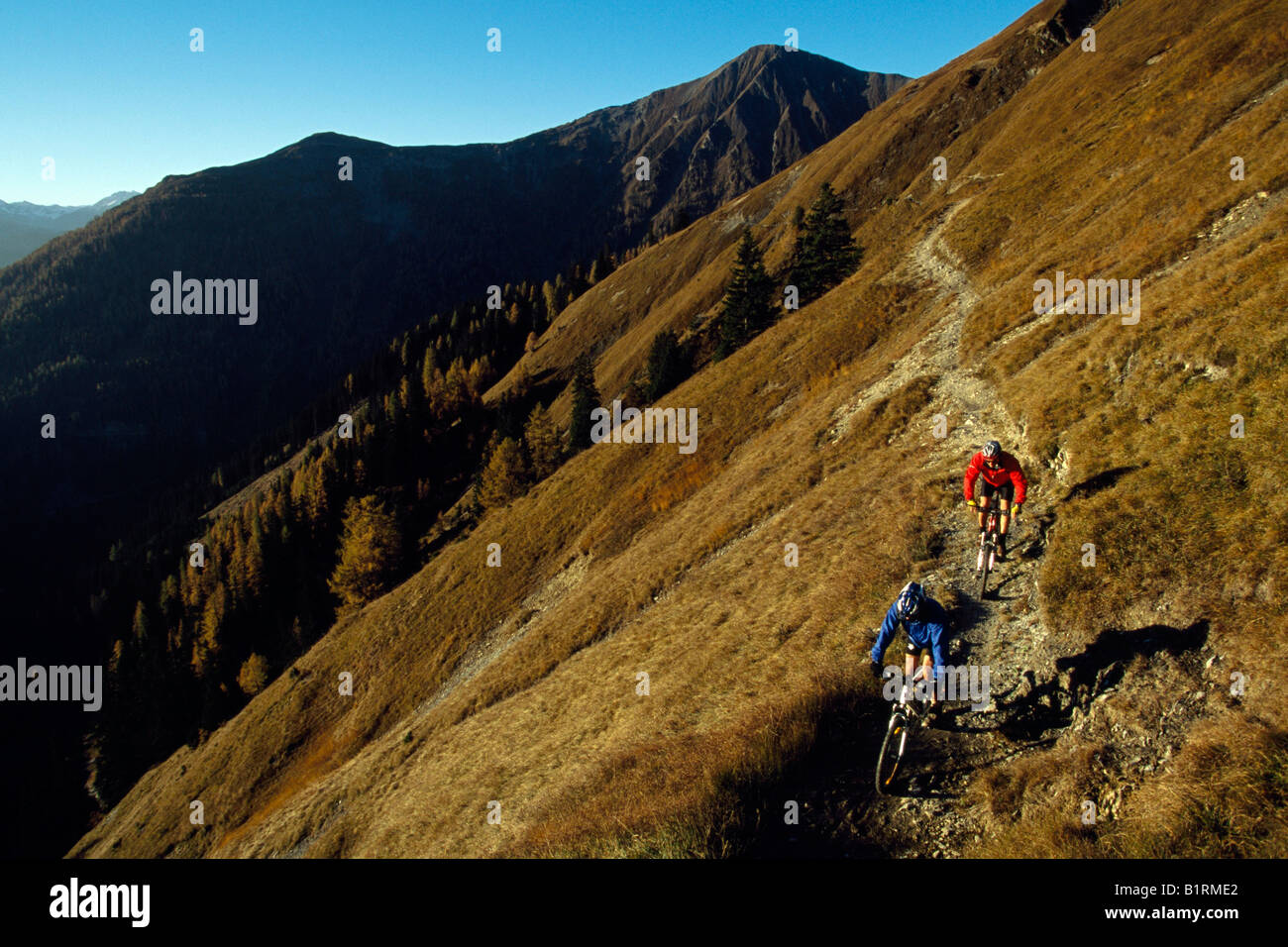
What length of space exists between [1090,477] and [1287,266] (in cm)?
866

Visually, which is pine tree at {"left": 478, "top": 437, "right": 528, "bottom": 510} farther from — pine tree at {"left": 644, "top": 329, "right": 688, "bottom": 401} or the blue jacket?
the blue jacket

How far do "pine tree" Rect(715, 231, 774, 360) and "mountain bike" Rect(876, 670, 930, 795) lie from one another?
59.0 metres

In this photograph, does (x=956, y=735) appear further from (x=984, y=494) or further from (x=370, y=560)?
(x=370, y=560)

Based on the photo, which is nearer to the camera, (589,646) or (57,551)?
(589,646)

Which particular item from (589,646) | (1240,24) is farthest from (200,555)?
(1240,24)

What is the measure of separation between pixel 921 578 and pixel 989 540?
2365mm

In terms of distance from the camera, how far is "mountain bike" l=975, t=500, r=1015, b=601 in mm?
13586

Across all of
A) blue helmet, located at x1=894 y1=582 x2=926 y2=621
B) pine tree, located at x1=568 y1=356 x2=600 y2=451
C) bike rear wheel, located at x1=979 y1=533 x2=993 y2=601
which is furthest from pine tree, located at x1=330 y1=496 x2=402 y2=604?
blue helmet, located at x1=894 y1=582 x2=926 y2=621

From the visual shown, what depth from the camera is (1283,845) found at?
239 inches

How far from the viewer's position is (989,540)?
13.8 m

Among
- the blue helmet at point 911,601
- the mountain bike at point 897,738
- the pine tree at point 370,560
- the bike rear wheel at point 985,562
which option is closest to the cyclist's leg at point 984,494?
the bike rear wheel at point 985,562

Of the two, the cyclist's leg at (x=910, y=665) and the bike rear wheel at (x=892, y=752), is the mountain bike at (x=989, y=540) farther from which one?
the bike rear wheel at (x=892, y=752)
